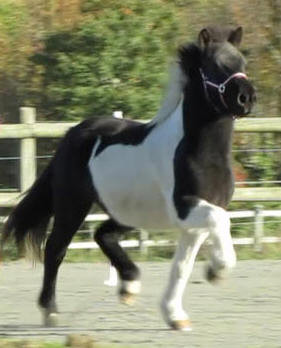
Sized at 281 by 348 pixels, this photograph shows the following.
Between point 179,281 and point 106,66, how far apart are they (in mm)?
6092

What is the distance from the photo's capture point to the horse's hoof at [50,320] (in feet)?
22.8

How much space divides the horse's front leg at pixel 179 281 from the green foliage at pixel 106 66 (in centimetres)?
540

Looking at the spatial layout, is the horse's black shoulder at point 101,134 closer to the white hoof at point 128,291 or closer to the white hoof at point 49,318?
the white hoof at point 128,291

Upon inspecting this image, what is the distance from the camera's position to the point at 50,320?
6.96 meters

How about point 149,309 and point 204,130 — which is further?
point 149,309

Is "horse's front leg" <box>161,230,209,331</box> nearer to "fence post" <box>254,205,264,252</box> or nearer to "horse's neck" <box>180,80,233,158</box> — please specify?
"horse's neck" <box>180,80,233,158</box>

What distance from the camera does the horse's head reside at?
6.14 m

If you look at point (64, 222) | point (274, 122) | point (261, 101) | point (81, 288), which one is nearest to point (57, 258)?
point (64, 222)

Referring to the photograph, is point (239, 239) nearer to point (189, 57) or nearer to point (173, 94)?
point (173, 94)

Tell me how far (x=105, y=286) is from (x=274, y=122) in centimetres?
291

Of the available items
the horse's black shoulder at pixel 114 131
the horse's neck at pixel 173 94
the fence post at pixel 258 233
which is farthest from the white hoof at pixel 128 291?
the fence post at pixel 258 233

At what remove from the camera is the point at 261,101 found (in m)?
13.6

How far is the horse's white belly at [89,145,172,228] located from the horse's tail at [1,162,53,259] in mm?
630

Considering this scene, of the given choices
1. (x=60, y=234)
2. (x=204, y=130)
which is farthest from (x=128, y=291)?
(x=204, y=130)
